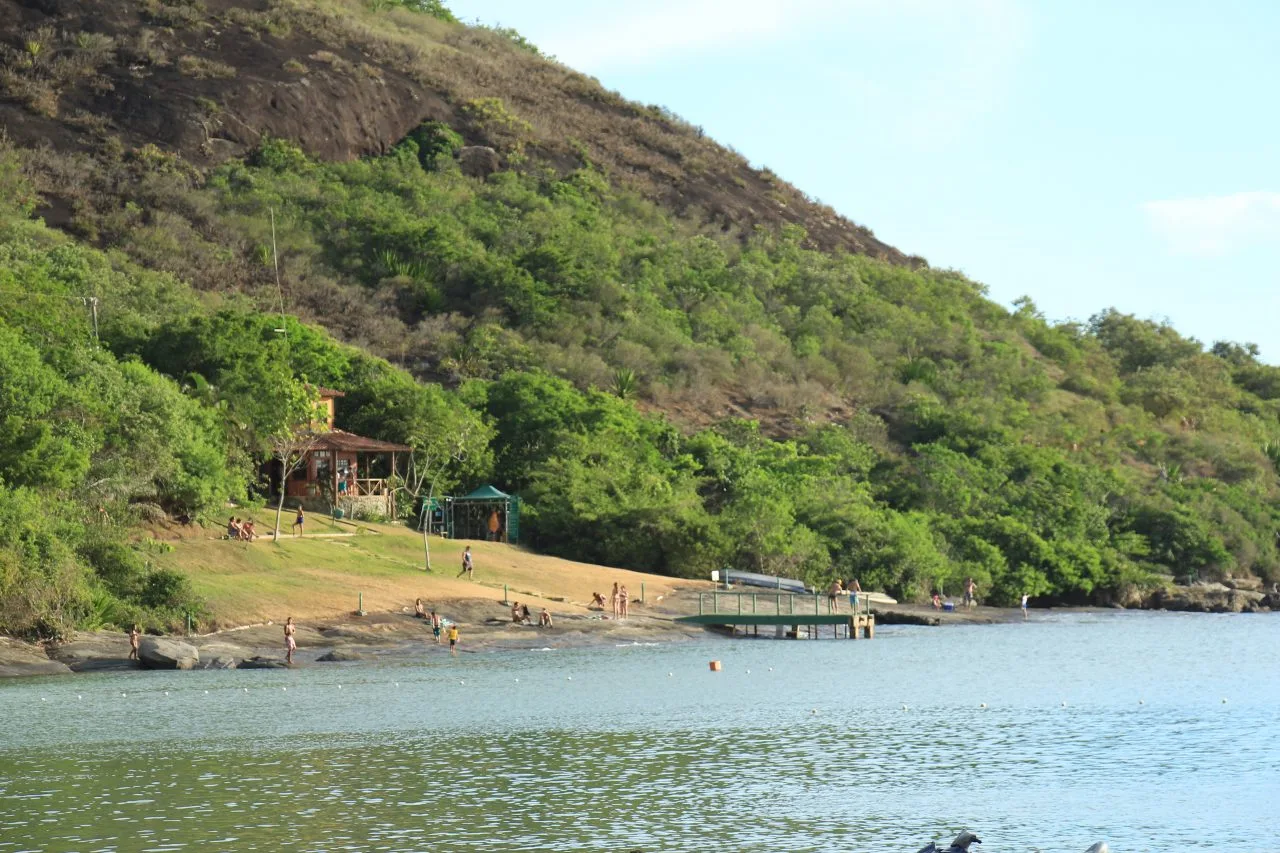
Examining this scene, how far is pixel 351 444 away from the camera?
228 feet

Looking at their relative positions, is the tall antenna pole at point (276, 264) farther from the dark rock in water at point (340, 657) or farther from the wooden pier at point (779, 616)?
the dark rock in water at point (340, 657)

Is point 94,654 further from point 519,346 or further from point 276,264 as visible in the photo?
point 276,264

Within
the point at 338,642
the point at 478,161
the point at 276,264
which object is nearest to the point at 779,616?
the point at 338,642

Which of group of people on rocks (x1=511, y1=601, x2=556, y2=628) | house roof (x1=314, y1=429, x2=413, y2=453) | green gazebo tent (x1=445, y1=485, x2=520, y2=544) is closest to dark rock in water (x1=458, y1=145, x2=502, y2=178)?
green gazebo tent (x1=445, y1=485, x2=520, y2=544)

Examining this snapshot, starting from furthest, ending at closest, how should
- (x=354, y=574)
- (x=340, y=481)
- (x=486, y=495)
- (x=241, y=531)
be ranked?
(x=486, y=495) → (x=340, y=481) → (x=241, y=531) → (x=354, y=574)

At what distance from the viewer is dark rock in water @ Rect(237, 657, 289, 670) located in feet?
163

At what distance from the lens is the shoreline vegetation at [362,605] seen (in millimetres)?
49594

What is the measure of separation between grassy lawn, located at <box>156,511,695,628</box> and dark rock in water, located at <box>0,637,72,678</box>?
6.32m

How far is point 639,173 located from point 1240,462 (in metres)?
59.9

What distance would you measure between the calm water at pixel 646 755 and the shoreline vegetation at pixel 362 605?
5.88ft

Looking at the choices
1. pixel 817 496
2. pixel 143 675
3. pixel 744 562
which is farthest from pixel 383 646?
pixel 817 496

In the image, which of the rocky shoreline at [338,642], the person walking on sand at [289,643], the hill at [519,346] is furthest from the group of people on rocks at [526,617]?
the hill at [519,346]

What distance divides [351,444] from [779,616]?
20.0m

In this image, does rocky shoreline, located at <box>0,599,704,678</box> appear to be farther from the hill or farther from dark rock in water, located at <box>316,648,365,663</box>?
the hill
